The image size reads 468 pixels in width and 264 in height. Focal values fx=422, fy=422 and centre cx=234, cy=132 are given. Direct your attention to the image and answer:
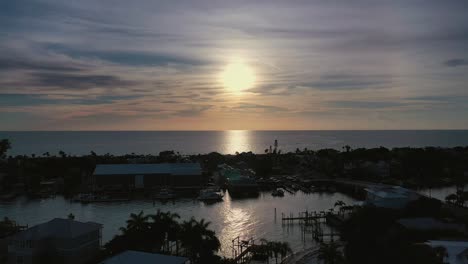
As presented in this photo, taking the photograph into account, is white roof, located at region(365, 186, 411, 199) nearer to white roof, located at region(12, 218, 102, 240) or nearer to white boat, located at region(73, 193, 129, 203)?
white roof, located at region(12, 218, 102, 240)

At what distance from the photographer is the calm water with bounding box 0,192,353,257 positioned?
3588cm

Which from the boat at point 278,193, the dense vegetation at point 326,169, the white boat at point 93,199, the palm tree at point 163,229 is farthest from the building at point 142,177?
the palm tree at point 163,229

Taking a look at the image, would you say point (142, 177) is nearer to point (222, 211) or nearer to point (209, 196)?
point (209, 196)

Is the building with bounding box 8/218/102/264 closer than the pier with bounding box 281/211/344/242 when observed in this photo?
Yes

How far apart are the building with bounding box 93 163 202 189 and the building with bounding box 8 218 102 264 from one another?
35.5 m

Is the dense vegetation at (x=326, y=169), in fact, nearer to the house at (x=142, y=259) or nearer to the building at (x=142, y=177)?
the building at (x=142, y=177)

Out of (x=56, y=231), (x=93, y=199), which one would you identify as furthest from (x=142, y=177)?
(x=56, y=231)

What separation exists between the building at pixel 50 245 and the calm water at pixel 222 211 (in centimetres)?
1104

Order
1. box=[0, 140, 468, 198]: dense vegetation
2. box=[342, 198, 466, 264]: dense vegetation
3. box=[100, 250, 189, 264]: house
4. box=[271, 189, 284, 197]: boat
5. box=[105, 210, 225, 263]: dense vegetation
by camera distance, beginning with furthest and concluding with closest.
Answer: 1. box=[0, 140, 468, 198]: dense vegetation
2. box=[271, 189, 284, 197]: boat
3. box=[105, 210, 225, 263]: dense vegetation
4. box=[342, 198, 466, 264]: dense vegetation
5. box=[100, 250, 189, 264]: house

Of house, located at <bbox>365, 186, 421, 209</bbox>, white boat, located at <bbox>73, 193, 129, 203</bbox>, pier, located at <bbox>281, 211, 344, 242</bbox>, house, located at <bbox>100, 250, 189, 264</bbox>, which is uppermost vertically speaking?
house, located at <bbox>365, 186, 421, 209</bbox>

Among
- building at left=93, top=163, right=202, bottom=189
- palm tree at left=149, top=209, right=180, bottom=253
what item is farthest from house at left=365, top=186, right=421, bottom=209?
building at left=93, top=163, right=202, bottom=189

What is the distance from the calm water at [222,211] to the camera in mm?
35875

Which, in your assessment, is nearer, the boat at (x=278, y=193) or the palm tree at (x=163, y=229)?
the palm tree at (x=163, y=229)

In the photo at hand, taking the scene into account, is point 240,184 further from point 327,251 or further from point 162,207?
point 327,251
